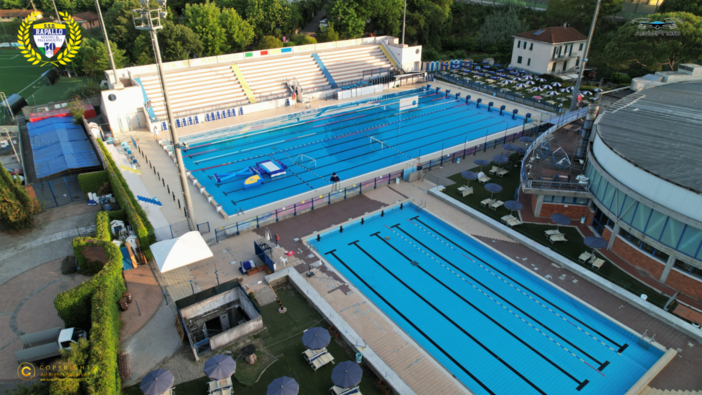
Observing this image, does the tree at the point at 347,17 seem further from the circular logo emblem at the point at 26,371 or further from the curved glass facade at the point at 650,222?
the circular logo emblem at the point at 26,371

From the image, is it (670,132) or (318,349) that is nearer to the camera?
(318,349)

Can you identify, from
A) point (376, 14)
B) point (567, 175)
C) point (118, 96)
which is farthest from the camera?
point (376, 14)

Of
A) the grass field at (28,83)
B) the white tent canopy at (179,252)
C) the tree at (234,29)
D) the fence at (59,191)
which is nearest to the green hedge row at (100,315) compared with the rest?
the white tent canopy at (179,252)

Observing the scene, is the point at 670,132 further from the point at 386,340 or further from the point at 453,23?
the point at 453,23

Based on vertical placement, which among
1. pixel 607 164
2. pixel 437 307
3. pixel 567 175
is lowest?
pixel 437 307

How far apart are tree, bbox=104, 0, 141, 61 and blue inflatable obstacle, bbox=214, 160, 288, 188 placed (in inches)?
1254

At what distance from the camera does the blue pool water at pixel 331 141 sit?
26438mm

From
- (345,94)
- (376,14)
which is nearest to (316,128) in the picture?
(345,94)

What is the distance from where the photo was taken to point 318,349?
43.4 ft

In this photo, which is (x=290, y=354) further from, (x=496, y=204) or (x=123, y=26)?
(x=123, y=26)

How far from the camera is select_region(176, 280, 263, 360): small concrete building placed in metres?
14.0

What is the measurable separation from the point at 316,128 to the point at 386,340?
78.3 feet

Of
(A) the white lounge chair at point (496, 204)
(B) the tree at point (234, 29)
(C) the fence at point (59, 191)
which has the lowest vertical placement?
(A) the white lounge chair at point (496, 204)

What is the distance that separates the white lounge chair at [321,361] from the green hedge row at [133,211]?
9299 millimetres
